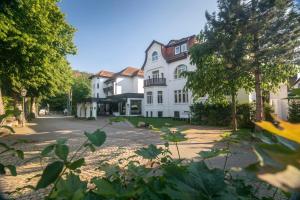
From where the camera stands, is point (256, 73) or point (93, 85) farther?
point (93, 85)

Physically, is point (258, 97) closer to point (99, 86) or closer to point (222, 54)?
point (222, 54)

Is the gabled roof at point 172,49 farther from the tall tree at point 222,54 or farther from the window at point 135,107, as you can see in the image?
the tall tree at point 222,54

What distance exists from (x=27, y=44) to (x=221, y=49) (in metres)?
9.35

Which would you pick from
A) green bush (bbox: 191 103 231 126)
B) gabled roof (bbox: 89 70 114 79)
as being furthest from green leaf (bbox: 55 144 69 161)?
gabled roof (bbox: 89 70 114 79)

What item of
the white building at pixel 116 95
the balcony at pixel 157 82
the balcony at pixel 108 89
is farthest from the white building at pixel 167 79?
the balcony at pixel 108 89

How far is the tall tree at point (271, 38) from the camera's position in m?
12.8

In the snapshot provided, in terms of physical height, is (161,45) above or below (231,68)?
above

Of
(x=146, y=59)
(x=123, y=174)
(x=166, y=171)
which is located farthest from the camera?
(x=146, y=59)

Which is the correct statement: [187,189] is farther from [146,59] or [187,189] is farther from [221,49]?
[146,59]

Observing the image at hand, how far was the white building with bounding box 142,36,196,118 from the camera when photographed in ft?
102

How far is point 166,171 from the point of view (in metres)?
0.91

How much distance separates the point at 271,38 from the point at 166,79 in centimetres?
2121

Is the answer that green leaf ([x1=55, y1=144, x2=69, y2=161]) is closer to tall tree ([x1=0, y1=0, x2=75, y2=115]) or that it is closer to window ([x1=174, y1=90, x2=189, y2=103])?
Result: tall tree ([x1=0, y1=0, x2=75, y2=115])

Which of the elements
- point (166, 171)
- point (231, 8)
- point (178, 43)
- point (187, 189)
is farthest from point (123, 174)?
point (178, 43)
